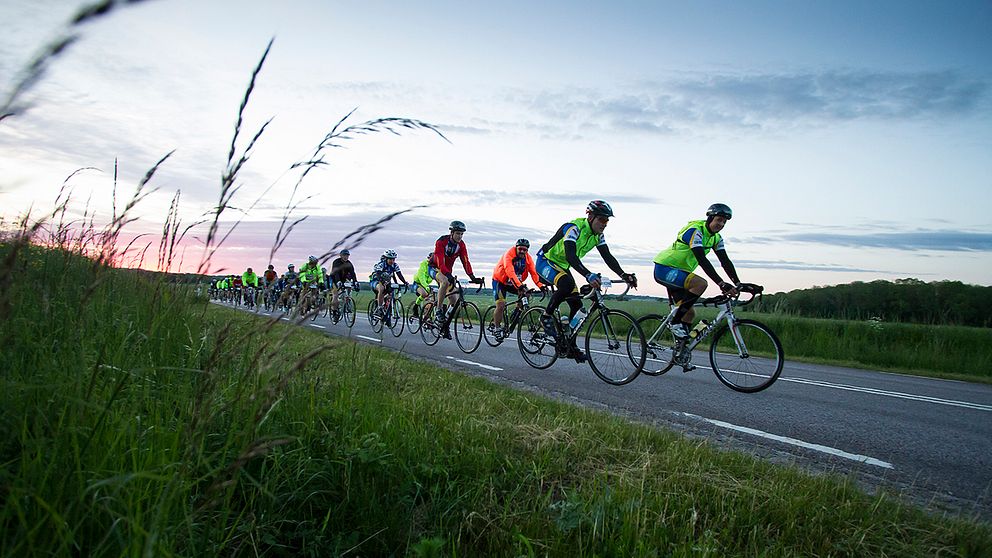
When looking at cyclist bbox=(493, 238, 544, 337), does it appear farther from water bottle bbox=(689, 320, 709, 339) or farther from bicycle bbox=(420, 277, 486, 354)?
water bottle bbox=(689, 320, 709, 339)

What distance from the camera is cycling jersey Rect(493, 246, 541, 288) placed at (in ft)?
37.6

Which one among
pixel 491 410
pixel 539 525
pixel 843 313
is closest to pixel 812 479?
pixel 539 525

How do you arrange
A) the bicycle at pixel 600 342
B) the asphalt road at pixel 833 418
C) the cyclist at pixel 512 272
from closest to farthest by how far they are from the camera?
the asphalt road at pixel 833 418 → the bicycle at pixel 600 342 → the cyclist at pixel 512 272

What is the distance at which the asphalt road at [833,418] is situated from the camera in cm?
429

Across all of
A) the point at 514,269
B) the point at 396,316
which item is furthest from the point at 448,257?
the point at 396,316

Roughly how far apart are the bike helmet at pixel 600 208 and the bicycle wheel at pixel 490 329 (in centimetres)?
382

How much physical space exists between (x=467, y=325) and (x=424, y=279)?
2454mm

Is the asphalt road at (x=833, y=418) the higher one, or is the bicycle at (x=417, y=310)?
the bicycle at (x=417, y=310)

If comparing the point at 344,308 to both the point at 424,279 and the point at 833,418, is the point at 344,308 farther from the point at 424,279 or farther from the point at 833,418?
the point at 833,418

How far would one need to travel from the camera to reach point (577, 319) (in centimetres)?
946

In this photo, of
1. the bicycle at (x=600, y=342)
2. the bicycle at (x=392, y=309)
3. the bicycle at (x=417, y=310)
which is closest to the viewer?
the bicycle at (x=600, y=342)

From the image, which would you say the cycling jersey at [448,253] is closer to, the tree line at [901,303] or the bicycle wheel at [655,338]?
the bicycle wheel at [655,338]

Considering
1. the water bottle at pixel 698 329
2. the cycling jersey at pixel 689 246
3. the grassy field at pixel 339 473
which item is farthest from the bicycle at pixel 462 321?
the grassy field at pixel 339 473

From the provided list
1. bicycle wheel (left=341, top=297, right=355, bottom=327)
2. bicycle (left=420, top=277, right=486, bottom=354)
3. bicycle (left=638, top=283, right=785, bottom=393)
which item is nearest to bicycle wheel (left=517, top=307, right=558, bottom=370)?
bicycle (left=638, top=283, right=785, bottom=393)
